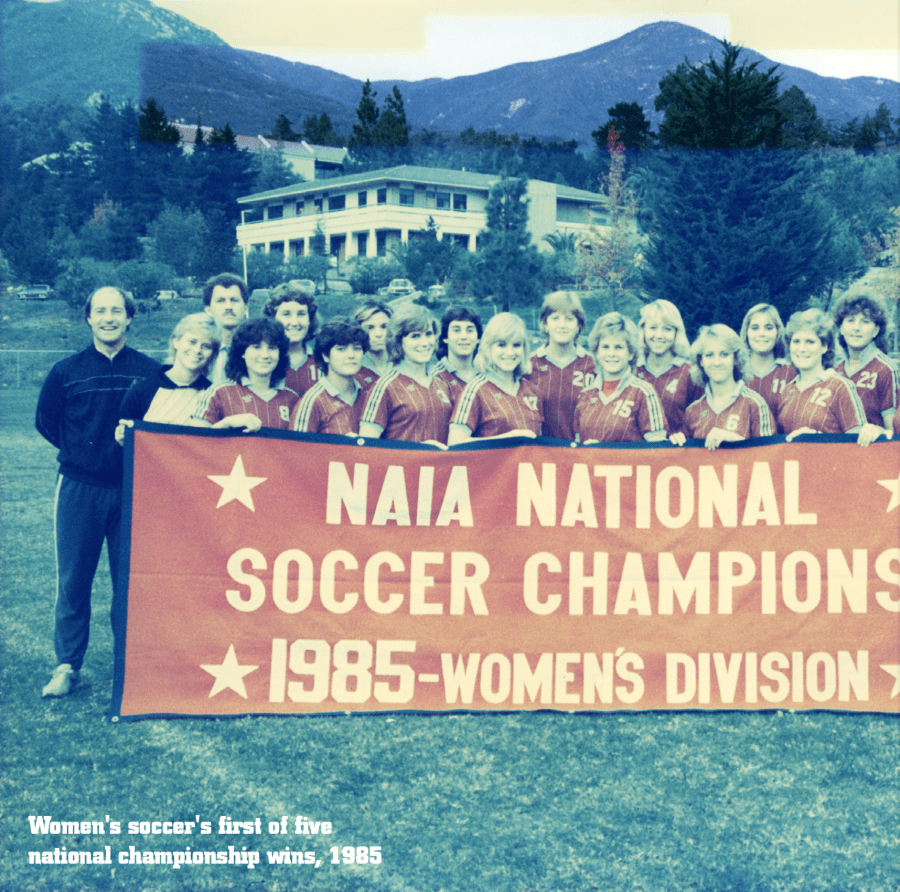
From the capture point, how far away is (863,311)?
4.98 m

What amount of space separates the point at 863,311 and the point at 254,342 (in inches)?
121

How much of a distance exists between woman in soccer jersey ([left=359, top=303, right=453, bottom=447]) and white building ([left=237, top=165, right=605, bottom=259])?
4731 cm

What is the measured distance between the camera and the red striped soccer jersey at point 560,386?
16.7 feet

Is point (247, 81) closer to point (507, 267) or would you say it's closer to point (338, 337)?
point (507, 267)

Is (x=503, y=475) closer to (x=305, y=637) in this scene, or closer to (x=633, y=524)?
(x=633, y=524)

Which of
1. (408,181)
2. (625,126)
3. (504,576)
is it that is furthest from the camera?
(625,126)

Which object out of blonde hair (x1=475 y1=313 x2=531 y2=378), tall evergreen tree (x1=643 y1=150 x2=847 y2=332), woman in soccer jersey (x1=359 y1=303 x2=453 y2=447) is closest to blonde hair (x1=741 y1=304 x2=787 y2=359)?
blonde hair (x1=475 y1=313 x2=531 y2=378)

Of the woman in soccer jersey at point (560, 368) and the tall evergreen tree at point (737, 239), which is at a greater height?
the tall evergreen tree at point (737, 239)

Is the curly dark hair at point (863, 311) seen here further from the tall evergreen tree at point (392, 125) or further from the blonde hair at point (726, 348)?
the tall evergreen tree at point (392, 125)

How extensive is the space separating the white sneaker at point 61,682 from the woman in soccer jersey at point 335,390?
1.67 metres

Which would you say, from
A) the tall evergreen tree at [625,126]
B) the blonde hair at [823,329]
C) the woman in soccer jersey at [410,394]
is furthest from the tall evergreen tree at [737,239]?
the woman in soccer jersey at [410,394]

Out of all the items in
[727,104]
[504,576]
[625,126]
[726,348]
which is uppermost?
[625,126]

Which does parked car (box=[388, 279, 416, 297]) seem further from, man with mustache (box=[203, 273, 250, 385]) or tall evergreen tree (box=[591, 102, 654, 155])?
man with mustache (box=[203, 273, 250, 385])

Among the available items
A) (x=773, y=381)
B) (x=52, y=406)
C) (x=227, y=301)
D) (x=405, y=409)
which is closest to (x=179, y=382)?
(x=52, y=406)
